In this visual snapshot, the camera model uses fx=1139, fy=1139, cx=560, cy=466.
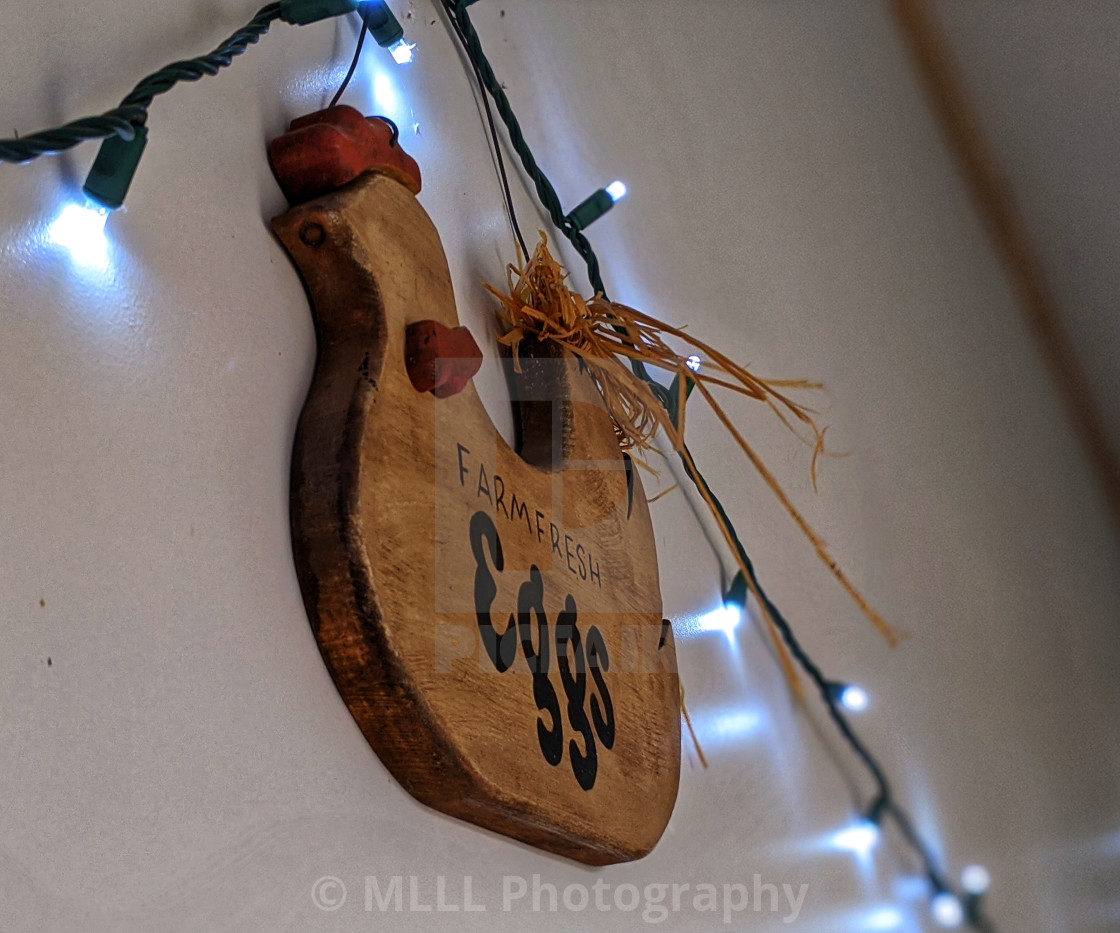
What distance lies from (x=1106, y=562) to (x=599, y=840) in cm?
193

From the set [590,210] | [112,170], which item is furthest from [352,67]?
[590,210]

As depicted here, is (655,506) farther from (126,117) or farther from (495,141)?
(126,117)

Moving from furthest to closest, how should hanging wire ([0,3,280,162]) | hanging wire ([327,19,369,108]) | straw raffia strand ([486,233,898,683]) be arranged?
straw raffia strand ([486,233,898,683])
hanging wire ([327,19,369,108])
hanging wire ([0,3,280,162])

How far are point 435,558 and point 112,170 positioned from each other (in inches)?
8.5

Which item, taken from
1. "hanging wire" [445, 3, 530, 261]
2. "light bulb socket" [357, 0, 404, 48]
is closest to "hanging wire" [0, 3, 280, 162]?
"light bulb socket" [357, 0, 404, 48]

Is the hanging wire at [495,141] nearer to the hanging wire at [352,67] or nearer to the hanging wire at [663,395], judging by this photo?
the hanging wire at [663,395]

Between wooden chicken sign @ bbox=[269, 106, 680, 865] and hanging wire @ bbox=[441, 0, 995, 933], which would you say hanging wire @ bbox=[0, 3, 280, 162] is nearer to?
wooden chicken sign @ bbox=[269, 106, 680, 865]

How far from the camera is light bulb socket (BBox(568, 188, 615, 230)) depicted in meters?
0.86

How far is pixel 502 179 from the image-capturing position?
31.5 inches

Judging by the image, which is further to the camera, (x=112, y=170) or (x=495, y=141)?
(x=495, y=141)

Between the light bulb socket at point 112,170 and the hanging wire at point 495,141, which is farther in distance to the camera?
the hanging wire at point 495,141

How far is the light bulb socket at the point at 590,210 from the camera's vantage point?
0.86 metres

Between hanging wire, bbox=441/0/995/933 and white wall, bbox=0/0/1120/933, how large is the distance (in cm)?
3

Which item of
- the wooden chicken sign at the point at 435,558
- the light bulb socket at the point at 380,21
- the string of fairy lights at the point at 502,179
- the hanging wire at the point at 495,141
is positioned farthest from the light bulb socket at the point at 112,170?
the hanging wire at the point at 495,141
